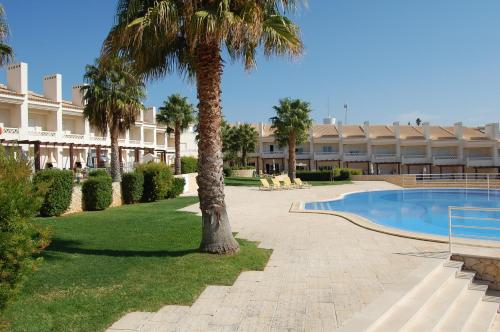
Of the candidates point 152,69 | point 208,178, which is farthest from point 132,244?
point 152,69

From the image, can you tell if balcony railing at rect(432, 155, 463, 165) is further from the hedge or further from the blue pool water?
the blue pool water

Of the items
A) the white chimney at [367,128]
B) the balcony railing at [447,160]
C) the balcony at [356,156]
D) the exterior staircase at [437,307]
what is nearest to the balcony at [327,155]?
the balcony at [356,156]

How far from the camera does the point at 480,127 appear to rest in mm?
65312

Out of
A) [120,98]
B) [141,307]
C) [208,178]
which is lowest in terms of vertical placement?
[141,307]

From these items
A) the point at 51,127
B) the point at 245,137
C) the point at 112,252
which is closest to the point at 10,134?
the point at 51,127

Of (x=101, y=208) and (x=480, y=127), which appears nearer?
(x=101, y=208)

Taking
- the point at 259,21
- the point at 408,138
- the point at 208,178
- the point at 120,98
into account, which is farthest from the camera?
the point at 408,138

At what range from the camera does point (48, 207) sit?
47.5 feet

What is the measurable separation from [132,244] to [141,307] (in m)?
4.20

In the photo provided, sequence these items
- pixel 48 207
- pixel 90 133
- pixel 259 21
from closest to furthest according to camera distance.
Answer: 1. pixel 259 21
2. pixel 48 207
3. pixel 90 133

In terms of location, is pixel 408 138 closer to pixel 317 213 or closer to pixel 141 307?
pixel 317 213

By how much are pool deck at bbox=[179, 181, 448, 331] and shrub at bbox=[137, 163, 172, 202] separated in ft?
31.4

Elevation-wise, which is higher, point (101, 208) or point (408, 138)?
point (408, 138)

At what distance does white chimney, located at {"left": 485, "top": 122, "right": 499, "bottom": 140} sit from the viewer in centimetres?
5543
